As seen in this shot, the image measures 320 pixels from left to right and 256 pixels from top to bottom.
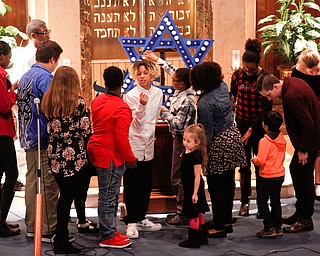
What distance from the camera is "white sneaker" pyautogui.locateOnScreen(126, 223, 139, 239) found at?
21.5ft

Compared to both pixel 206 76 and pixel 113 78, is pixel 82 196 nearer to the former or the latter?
pixel 113 78

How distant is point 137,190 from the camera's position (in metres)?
6.68

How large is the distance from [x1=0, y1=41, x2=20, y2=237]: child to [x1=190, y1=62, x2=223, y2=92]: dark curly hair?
149 cm

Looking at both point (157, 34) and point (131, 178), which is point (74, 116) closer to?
point (131, 178)

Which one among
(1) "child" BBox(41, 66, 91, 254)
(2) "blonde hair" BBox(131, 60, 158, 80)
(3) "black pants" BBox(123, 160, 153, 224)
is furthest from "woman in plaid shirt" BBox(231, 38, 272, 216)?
(1) "child" BBox(41, 66, 91, 254)

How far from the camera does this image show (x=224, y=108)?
6410 millimetres

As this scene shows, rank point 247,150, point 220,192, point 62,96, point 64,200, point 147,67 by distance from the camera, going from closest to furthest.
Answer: point 62,96, point 64,200, point 220,192, point 147,67, point 247,150

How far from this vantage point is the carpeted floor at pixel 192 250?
620cm

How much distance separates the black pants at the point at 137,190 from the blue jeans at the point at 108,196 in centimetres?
29

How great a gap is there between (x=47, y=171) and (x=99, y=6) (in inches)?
167

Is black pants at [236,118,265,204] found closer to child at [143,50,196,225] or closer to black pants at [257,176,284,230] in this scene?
black pants at [257,176,284,230]

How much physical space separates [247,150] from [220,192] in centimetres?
80

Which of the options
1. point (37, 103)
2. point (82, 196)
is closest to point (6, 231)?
point (82, 196)

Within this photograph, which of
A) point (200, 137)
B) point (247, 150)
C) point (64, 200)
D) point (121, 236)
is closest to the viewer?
point (64, 200)
